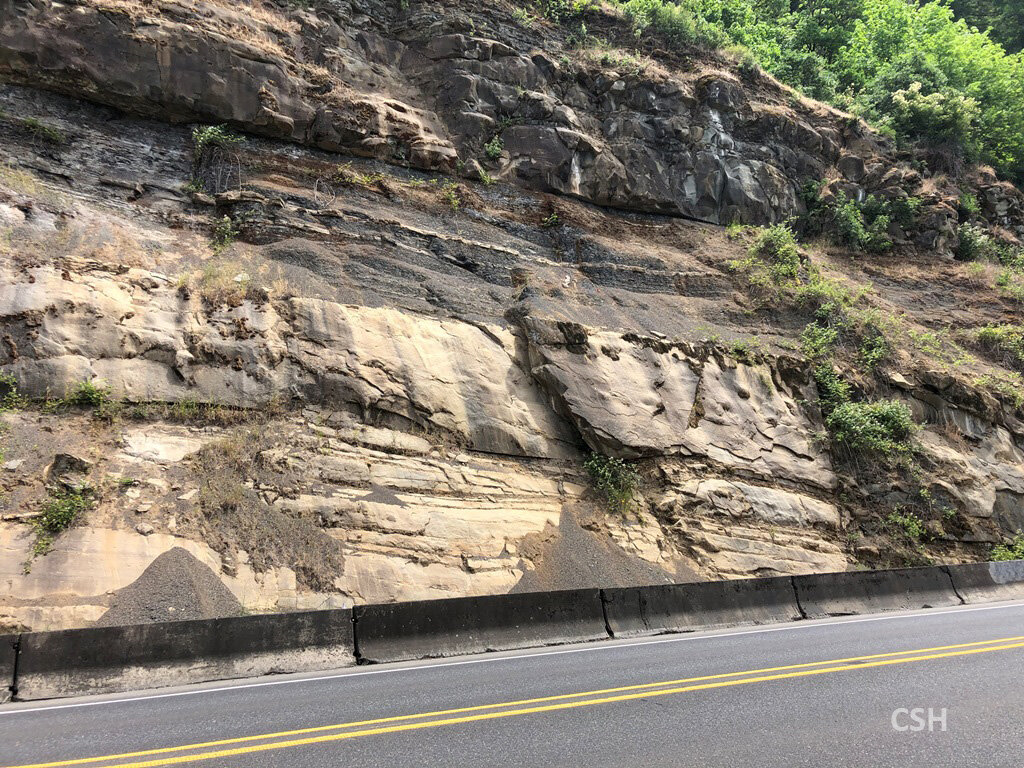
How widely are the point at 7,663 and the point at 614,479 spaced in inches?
401

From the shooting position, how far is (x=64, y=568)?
8.06 meters

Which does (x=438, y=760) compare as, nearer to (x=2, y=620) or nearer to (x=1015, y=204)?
(x=2, y=620)

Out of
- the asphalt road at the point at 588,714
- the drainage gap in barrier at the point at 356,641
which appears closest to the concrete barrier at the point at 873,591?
the asphalt road at the point at 588,714

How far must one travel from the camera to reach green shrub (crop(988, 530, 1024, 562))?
13992 millimetres

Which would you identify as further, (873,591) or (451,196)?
(451,196)

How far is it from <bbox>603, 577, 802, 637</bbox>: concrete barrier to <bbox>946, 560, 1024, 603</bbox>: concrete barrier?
15.2ft

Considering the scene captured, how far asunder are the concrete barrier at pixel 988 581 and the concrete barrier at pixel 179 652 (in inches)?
502

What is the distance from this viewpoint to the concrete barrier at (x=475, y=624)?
26.7ft

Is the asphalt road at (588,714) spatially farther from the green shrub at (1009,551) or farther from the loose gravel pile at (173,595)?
the green shrub at (1009,551)

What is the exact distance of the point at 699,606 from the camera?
33.4ft

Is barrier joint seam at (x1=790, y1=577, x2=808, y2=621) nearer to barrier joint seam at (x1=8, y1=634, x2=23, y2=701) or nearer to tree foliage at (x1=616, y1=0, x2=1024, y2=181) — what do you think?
barrier joint seam at (x1=8, y1=634, x2=23, y2=701)

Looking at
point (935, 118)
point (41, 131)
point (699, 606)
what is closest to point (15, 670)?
point (699, 606)

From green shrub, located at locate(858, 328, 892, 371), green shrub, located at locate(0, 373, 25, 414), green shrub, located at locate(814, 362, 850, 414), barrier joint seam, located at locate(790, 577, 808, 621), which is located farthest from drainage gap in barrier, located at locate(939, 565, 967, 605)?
green shrub, located at locate(0, 373, 25, 414)

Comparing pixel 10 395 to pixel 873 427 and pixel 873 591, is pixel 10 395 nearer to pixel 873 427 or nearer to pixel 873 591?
pixel 873 591
